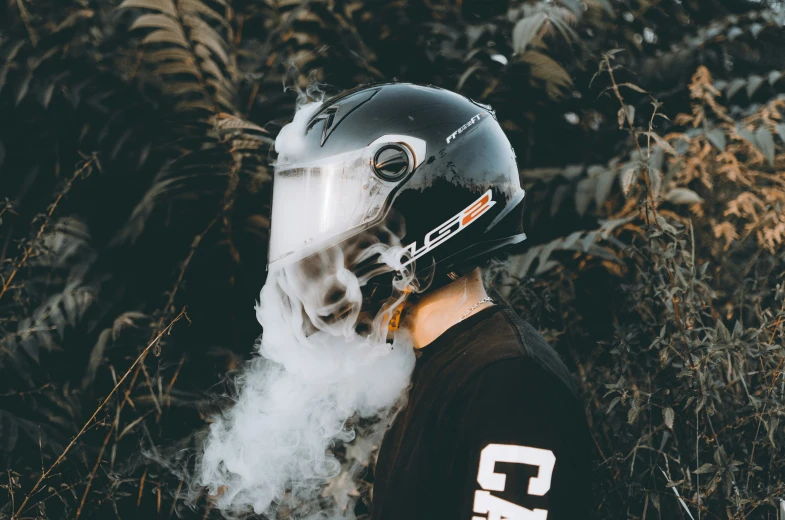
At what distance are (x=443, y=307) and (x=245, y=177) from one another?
2270 mm

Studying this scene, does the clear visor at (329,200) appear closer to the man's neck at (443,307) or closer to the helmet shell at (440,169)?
the helmet shell at (440,169)

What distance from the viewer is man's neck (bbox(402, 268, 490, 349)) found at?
1.74 metres

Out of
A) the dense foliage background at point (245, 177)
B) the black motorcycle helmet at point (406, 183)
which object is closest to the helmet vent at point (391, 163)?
the black motorcycle helmet at point (406, 183)

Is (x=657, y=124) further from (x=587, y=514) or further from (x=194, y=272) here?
(x=587, y=514)

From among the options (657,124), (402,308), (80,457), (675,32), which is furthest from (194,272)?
(675,32)

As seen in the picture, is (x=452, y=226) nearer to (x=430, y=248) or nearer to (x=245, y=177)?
(x=430, y=248)

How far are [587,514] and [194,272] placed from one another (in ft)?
9.28

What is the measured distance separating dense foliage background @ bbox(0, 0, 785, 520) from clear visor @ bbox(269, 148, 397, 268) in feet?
4.34

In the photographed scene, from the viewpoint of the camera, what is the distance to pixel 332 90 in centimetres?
376

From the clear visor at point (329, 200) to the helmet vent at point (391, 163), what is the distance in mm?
18

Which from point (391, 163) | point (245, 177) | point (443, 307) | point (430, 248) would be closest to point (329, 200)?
point (391, 163)

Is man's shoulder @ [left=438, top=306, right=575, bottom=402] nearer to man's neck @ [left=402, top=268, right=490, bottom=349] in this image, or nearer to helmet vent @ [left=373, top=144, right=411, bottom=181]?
man's neck @ [left=402, top=268, right=490, bottom=349]

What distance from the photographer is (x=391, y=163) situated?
1.77 m

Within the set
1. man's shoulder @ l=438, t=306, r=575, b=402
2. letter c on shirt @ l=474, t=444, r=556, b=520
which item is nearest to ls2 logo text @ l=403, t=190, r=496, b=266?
man's shoulder @ l=438, t=306, r=575, b=402
